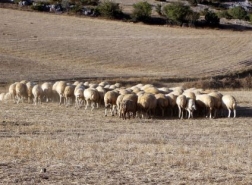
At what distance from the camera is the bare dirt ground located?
11.5m

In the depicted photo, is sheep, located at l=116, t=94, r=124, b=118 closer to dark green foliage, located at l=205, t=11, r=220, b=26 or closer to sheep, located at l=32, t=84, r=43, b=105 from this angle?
sheep, located at l=32, t=84, r=43, b=105

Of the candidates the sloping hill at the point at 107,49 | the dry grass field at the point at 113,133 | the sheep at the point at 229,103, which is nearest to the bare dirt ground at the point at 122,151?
the dry grass field at the point at 113,133

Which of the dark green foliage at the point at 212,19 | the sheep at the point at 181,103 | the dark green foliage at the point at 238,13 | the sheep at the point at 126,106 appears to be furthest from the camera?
the dark green foliage at the point at 238,13

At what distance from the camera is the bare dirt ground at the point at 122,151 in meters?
11.5

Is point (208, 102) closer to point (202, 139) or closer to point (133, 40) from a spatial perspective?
point (202, 139)

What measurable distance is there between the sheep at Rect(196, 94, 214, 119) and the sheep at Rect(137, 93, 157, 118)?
7.12 ft

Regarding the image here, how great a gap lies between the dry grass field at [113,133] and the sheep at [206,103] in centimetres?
119

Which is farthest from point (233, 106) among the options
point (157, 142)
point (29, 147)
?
point (29, 147)

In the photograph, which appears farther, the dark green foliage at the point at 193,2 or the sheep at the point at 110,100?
the dark green foliage at the point at 193,2

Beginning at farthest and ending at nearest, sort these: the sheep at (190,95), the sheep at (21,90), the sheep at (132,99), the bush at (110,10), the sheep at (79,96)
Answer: the bush at (110,10), the sheep at (21,90), the sheep at (79,96), the sheep at (190,95), the sheep at (132,99)

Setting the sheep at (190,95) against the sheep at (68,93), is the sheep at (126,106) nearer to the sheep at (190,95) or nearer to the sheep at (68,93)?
the sheep at (190,95)

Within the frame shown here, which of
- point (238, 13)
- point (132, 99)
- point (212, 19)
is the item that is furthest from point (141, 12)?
point (132, 99)

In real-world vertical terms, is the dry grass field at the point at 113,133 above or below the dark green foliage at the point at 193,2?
below

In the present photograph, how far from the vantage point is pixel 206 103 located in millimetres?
26328
